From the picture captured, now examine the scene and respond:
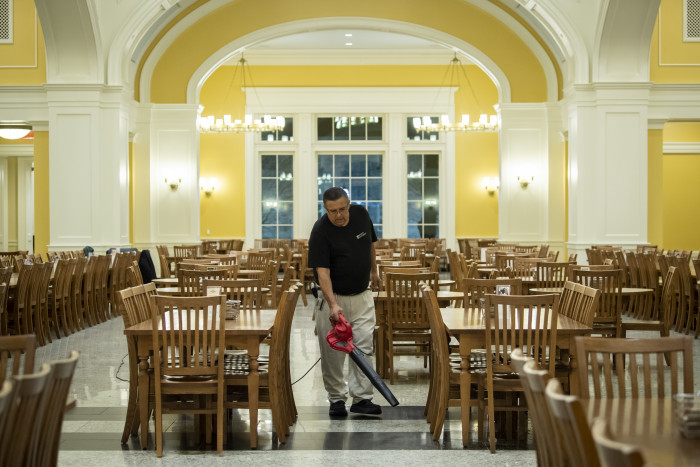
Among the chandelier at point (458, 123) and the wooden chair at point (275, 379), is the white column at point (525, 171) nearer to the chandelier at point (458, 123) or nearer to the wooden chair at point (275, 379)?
the chandelier at point (458, 123)

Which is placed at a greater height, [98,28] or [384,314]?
[98,28]

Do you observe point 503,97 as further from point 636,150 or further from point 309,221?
point 309,221

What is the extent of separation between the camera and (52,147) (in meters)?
13.7

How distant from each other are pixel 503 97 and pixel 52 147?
27.3 feet

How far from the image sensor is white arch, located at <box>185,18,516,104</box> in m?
16.1

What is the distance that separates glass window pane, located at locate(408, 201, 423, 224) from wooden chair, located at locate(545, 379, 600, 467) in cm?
1954

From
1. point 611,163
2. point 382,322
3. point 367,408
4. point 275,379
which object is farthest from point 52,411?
point 611,163

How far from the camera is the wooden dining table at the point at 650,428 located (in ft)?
7.21

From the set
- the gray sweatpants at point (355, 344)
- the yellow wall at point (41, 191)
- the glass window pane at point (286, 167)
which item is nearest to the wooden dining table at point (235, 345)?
the gray sweatpants at point (355, 344)

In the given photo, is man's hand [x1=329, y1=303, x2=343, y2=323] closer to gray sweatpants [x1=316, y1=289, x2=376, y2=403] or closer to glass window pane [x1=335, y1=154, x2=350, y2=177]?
gray sweatpants [x1=316, y1=289, x2=376, y2=403]

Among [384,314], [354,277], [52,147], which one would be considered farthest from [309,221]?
[354,277]

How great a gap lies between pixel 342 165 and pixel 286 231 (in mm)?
2194

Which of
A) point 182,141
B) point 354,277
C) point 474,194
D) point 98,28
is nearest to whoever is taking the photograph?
point 354,277

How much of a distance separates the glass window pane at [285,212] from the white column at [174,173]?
516 cm
